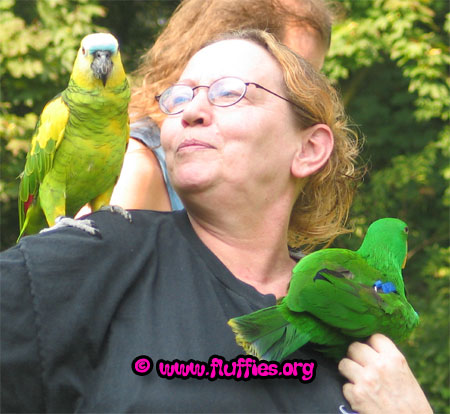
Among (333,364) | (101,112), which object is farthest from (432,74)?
(333,364)

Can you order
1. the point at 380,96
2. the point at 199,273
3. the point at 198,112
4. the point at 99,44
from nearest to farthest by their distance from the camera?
the point at 199,273 < the point at 198,112 < the point at 99,44 < the point at 380,96

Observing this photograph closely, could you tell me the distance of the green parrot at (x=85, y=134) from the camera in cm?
211

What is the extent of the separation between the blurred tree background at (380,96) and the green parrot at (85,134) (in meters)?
2.45

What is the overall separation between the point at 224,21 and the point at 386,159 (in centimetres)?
437

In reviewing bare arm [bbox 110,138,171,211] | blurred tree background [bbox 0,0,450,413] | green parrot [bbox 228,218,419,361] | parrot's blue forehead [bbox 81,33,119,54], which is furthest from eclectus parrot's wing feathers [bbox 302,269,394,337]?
blurred tree background [bbox 0,0,450,413]

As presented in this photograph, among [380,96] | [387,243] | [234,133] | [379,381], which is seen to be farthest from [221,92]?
[380,96]

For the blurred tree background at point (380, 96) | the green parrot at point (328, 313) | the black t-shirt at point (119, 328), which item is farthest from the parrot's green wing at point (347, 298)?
the blurred tree background at point (380, 96)

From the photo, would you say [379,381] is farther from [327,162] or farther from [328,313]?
[327,162]

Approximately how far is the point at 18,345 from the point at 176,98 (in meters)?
0.83

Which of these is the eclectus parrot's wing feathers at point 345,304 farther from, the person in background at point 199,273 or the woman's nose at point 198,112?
the woman's nose at point 198,112

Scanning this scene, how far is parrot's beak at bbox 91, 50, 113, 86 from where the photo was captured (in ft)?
6.88

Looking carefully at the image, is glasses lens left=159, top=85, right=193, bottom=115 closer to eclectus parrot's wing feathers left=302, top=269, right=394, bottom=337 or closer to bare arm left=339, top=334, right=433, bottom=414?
eclectus parrot's wing feathers left=302, top=269, right=394, bottom=337

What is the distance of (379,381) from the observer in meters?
1.51

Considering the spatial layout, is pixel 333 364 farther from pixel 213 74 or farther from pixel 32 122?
pixel 32 122
